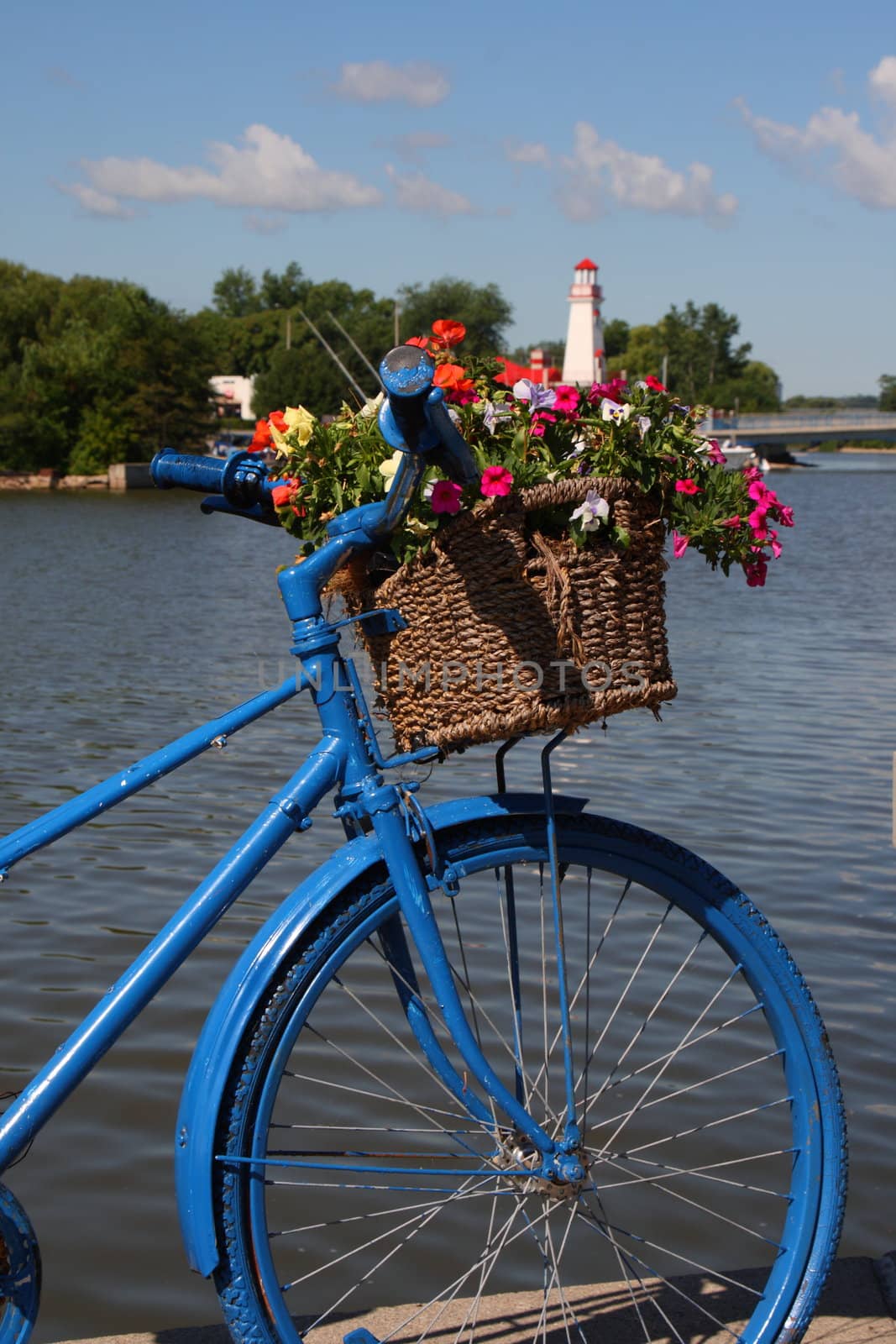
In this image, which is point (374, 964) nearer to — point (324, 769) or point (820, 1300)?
point (820, 1300)

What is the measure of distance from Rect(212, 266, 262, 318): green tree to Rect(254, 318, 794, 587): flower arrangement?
145 meters

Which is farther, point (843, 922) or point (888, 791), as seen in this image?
point (888, 791)

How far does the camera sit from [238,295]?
144 m

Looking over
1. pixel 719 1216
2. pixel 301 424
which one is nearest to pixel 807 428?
pixel 719 1216

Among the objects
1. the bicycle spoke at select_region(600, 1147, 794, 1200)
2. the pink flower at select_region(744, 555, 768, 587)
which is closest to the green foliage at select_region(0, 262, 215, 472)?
the bicycle spoke at select_region(600, 1147, 794, 1200)

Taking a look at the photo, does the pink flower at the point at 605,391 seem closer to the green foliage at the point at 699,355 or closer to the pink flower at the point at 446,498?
the pink flower at the point at 446,498

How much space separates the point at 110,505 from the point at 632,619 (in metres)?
50.9

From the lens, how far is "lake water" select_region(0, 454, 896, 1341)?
3.66 m

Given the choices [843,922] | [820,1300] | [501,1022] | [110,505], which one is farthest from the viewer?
[110,505]

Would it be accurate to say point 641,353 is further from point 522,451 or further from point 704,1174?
point 522,451

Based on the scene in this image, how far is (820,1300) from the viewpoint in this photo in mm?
2869

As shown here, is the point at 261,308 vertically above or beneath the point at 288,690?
above

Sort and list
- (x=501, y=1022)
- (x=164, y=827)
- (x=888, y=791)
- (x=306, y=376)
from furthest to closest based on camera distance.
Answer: (x=306, y=376)
(x=888, y=791)
(x=164, y=827)
(x=501, y=1022)

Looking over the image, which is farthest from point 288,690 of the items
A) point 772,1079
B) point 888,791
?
point 888,791
